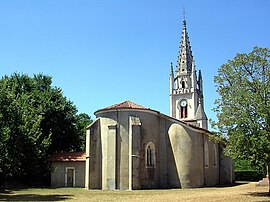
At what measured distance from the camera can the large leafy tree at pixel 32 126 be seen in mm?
25453

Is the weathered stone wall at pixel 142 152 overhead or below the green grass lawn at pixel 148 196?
overhead

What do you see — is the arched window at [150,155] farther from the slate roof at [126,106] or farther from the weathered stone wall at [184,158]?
→ the slate roof at [126,106]

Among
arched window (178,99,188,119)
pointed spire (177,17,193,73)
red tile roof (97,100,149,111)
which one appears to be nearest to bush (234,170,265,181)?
red tile roof (97,100,149,111)

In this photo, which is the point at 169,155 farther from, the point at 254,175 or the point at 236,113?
the point at 254,175

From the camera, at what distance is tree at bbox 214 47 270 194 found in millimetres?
22625

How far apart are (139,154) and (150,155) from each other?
2.56 m

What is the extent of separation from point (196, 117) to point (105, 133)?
46.3m

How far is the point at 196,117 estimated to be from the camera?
252 ft

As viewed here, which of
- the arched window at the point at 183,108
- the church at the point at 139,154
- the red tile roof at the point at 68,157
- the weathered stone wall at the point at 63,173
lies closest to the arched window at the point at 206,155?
the church at the point at 139,154

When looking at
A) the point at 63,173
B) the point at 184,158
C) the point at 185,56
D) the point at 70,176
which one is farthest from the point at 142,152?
the point at 185,56

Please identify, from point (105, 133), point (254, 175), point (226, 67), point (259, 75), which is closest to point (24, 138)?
point (105, 133)

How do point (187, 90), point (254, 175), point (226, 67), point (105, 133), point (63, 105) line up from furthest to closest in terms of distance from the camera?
point (187, 90) < point (254, 175) < point (63, 105) < point (105, 133) < point (226, 67)

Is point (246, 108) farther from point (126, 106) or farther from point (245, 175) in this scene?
point (245, 175)

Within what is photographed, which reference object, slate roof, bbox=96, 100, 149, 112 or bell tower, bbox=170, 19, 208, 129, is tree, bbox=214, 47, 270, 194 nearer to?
slate roof, bbox=96, 100, 149, 112
